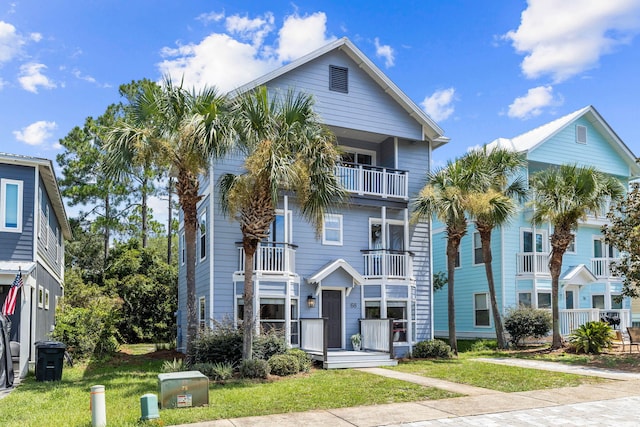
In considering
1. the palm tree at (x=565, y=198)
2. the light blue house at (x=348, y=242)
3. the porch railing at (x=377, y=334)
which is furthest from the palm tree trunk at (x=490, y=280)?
the porch railing at (x=377, y=334)

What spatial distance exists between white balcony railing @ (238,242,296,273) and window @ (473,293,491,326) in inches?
445

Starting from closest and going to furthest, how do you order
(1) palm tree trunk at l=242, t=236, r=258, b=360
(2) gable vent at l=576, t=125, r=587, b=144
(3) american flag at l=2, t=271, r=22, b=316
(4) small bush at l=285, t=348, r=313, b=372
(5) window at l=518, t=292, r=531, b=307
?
(3) american flag at l=2, t=271, r=22, b=316
(1) palm tree trunk at l=242, t=236, r=258, b=360
(4) small bush at l=285, t=348, r=313, b=372
(5) window at l=518, t=292, r=531, b=307
(2) gable vent at l=576, t=125, r=587, b=144

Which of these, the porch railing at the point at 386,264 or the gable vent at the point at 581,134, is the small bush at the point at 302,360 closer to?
the porch railing at the point at 386,264

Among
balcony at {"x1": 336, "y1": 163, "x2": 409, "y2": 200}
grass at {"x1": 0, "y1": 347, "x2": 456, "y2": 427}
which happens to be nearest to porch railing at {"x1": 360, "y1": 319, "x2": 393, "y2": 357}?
grass at {"x1": 0, "y1": 347, "x2": 456, "y2": 427}

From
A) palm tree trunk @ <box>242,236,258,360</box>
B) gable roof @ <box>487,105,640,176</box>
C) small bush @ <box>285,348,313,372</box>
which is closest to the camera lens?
palm tree trunk @ <box>242,236,258,360</box>

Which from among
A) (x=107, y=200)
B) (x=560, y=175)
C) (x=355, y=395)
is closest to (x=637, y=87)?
(x=560, y=175)

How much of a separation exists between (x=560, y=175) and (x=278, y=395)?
1412 centimetres

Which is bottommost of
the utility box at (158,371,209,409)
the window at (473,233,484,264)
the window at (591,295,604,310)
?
the utility box at (158,371,209,409)

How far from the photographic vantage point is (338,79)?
20.6 m

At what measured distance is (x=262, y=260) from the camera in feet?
59.6

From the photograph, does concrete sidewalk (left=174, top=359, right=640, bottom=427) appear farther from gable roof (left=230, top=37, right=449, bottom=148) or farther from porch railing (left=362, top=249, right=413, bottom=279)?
Answer: gable roof (left=230, top=37, right=449, bottom=148)

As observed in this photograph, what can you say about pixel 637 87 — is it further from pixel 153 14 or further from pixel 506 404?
pixel 153 14

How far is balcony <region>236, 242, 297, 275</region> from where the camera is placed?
712 inches

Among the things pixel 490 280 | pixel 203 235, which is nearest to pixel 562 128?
pixel 490 280
